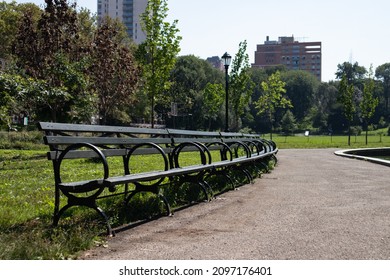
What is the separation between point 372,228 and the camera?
5188 mm

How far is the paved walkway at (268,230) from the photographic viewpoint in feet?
13.1

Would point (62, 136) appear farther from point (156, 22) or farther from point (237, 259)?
point (156, 22)

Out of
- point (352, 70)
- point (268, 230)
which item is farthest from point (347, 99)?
point (352, 70)

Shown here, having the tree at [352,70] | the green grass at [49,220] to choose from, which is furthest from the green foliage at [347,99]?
the tree at [352,70]

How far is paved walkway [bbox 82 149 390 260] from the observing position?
401 cm

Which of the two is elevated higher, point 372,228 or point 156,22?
point 156,22

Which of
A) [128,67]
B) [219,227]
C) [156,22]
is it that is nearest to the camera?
[219,227]

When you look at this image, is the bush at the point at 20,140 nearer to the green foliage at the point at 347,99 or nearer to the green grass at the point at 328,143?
the green grass at the point at 328,143

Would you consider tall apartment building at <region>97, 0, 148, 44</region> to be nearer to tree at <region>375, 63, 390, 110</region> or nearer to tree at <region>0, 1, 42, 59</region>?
tree at <region>375, 63, 390, 110</region>

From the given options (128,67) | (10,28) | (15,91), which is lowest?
(15,91)

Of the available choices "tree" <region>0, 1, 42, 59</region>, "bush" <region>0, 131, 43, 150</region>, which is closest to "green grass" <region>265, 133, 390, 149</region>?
"bush" <region>0, 131, 43, 150</region>

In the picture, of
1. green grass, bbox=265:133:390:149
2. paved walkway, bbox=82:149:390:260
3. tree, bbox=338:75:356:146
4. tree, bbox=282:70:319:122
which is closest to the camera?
paved walkway, bbox=82:149:390:260
